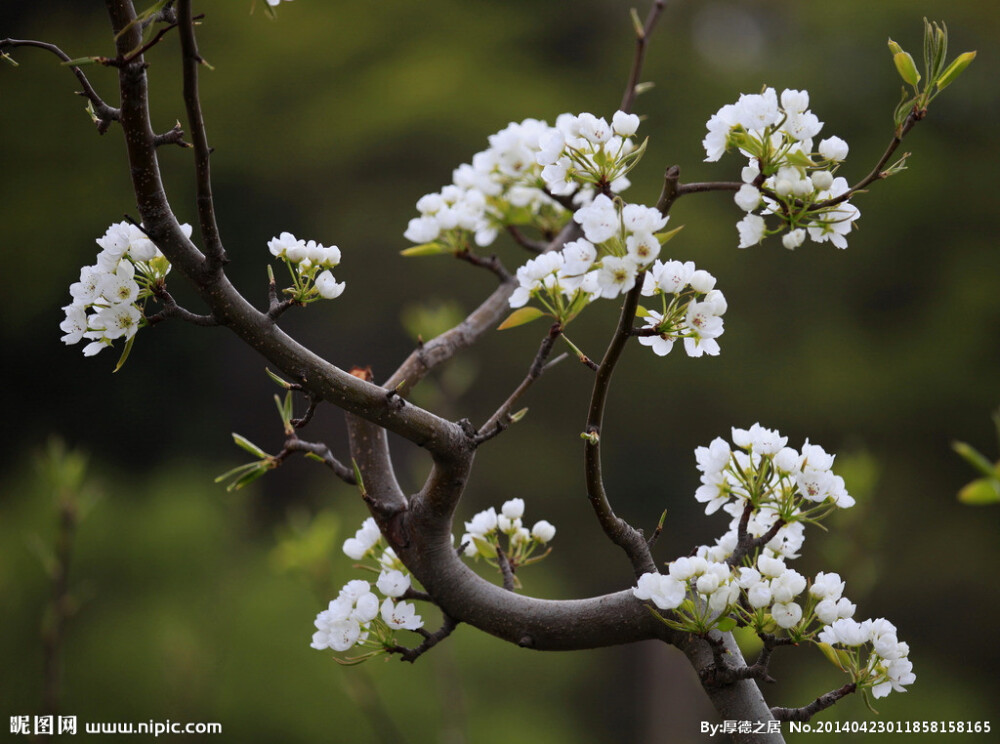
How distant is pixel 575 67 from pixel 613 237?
3448 mm

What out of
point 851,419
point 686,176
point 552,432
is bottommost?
point 851,419

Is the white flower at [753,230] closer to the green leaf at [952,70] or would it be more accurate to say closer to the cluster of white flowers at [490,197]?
the green leaf at [952,70]

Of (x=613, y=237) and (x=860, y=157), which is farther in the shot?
(x=860, y=157)

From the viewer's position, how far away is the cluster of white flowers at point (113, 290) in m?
0.52

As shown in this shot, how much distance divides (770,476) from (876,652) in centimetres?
13

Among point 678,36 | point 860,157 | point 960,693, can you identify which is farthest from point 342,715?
point 678,36

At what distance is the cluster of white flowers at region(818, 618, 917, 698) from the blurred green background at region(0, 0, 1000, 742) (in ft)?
7.20

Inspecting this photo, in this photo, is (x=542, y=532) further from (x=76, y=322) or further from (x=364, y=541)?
(x=76, y=322)

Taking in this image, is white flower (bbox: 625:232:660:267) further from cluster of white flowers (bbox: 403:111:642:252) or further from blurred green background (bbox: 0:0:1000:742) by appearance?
blurred green background (bbox: 0:0:1000:742)

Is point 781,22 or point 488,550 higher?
point 781,22

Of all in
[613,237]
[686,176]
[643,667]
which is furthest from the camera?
[643,667]

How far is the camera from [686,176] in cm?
316

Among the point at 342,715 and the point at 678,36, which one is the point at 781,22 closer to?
the point at 678,36

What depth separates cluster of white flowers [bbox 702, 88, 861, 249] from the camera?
51cm
